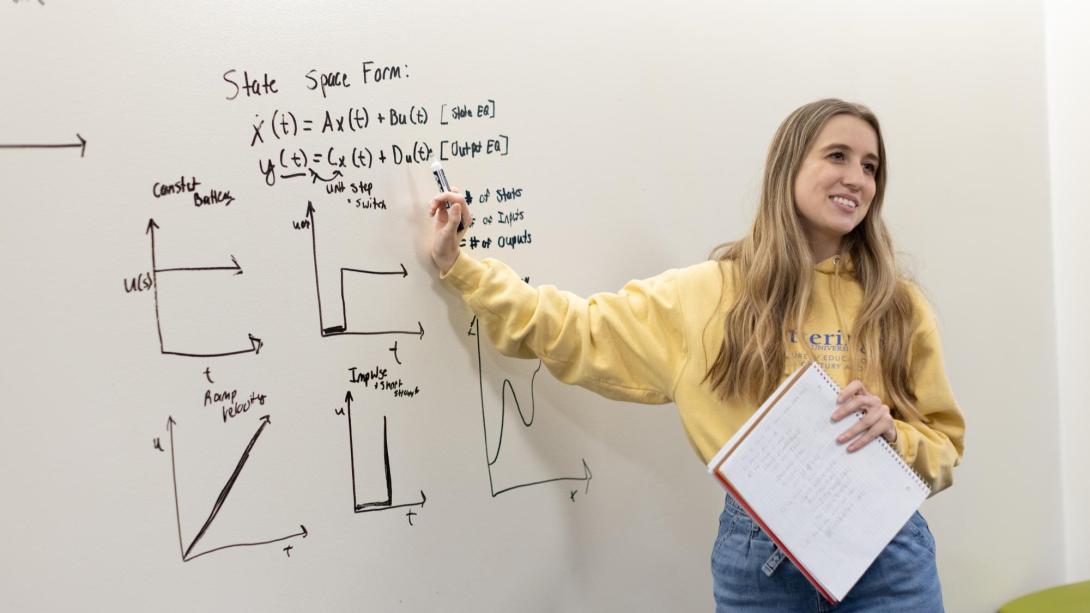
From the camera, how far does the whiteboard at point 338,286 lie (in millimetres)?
1006

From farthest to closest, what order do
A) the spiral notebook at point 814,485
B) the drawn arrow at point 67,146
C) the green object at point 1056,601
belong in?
1. the green object at point 1056,601
2. the spiral notebook at point 814,485
3. the drawn arrow at point 67,146

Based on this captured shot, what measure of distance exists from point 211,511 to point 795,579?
76 centimetres

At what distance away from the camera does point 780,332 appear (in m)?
1.22

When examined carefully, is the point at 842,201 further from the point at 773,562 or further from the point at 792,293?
the point at 773,562

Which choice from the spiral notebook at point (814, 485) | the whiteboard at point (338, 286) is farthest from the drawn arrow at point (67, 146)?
the spiral notebook at point (814, 485)

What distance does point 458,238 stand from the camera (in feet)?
3.96

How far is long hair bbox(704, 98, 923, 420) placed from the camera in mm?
1203

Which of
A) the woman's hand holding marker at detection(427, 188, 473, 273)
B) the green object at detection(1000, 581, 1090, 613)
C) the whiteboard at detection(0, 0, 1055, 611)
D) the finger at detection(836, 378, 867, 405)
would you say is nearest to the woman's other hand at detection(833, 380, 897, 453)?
the finger at detection(836, 378, 867, 405)

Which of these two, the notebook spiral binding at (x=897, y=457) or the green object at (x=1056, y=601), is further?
the green object at (x=1056, y=601)

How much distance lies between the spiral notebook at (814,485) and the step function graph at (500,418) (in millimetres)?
347

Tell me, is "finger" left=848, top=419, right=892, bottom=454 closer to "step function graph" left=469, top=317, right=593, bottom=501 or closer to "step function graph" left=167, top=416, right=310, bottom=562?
"step function graph" left=469, top=317, right=593, bottom=501

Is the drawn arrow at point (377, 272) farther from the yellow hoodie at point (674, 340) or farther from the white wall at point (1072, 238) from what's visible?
the white wall at point (1072, 238)

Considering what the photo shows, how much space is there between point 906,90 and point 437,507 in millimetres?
1222

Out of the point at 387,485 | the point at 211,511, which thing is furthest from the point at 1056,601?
the point at 211,511
